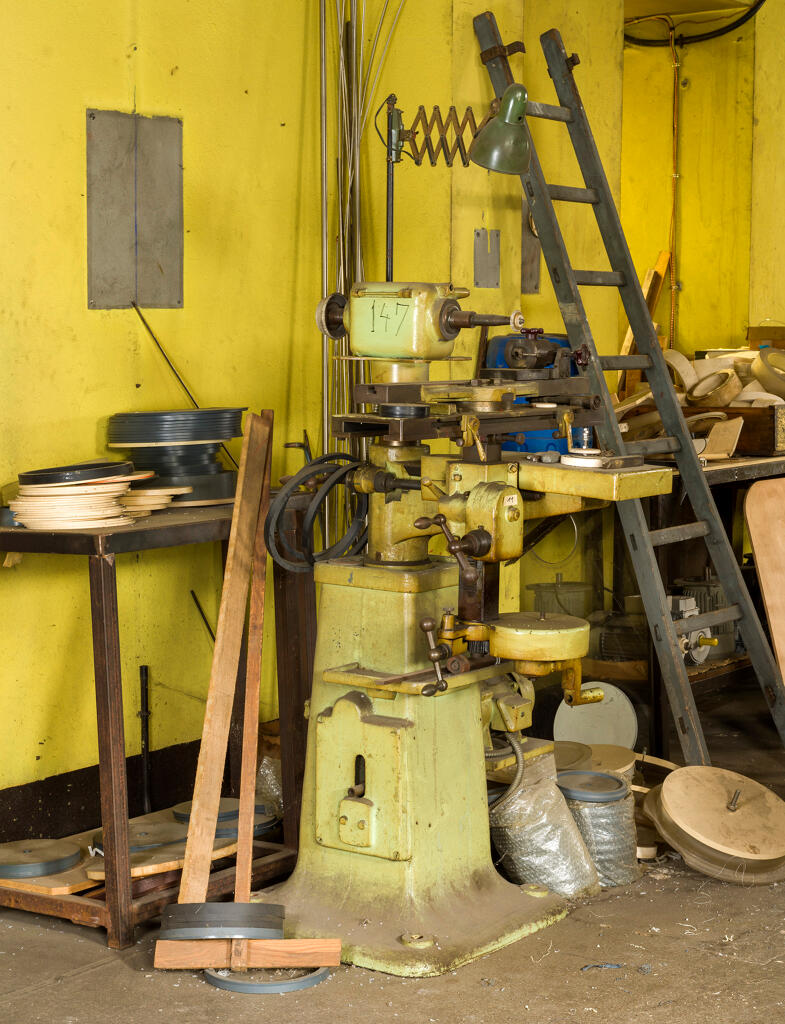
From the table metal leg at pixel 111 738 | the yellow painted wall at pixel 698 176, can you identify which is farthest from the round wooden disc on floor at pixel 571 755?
the yellow painted wall at pixel 698 176

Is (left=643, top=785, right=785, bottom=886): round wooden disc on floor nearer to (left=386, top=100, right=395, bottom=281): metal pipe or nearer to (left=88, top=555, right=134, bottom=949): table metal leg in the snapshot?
(left=88, top=555, right=134, bottom=949): table metal leg

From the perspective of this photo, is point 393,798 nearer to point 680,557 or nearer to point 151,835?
point 151,835

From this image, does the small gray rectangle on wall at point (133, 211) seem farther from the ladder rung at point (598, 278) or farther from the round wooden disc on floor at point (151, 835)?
the round wooden disc on floor at point (151, 835)

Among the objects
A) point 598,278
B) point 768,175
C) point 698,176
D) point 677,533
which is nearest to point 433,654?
point 677,533

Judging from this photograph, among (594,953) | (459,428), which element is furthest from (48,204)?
(594,953)

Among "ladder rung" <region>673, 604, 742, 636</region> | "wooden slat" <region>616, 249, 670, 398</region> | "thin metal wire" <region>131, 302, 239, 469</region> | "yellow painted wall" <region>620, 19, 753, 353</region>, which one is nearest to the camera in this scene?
"thin metal wire" <region>131, 302, 239, 469</region>

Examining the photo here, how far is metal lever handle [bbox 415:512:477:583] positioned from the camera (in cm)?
309

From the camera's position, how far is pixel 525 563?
5273 millimetres

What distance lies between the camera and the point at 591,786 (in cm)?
379

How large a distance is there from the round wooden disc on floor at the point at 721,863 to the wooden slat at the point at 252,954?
1.10 metres

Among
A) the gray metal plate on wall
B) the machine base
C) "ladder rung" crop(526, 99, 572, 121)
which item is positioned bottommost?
the machine base

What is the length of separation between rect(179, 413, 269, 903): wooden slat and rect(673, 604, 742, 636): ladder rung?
1521mm

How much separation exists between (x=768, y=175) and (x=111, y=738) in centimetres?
518

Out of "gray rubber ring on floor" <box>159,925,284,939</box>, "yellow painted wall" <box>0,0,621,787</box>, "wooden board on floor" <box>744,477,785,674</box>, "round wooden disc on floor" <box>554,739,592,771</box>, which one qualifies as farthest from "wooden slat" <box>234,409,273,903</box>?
"wooden board on floor" <box>744,477,785,674</box>
